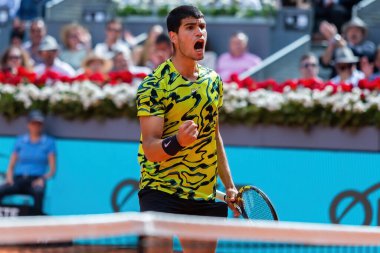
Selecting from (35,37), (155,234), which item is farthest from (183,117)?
(35,37)

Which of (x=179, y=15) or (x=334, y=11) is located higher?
(x=179, y=15)

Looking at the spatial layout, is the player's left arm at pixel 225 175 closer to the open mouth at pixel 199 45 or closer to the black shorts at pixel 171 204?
the black shorts at pixel 171 204

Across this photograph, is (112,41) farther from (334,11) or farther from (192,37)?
(192,37)


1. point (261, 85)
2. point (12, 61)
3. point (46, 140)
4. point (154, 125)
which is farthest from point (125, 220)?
point (12, 61)

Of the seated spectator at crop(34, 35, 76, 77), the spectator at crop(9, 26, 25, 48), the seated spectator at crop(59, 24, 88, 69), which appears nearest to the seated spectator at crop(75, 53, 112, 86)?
the seated spectator at crop(34, 35, 76, 77)

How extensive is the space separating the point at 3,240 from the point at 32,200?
295 inches

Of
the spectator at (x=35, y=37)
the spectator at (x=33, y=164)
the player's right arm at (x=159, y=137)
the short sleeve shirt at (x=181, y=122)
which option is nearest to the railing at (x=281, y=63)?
the spectator at (x=33, y=164)

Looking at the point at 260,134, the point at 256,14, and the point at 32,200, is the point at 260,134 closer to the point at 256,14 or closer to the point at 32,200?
the point at 32,200

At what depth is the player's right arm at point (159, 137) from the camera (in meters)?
5.04

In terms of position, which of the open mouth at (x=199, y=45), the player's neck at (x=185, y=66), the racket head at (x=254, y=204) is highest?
the open mouth at (x=199, y=45)

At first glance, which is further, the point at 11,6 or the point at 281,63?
the point at 11,6

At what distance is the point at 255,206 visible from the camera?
5746 millimetres

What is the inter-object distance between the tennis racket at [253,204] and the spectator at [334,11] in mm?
8341

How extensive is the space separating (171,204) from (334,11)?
8731 mm
